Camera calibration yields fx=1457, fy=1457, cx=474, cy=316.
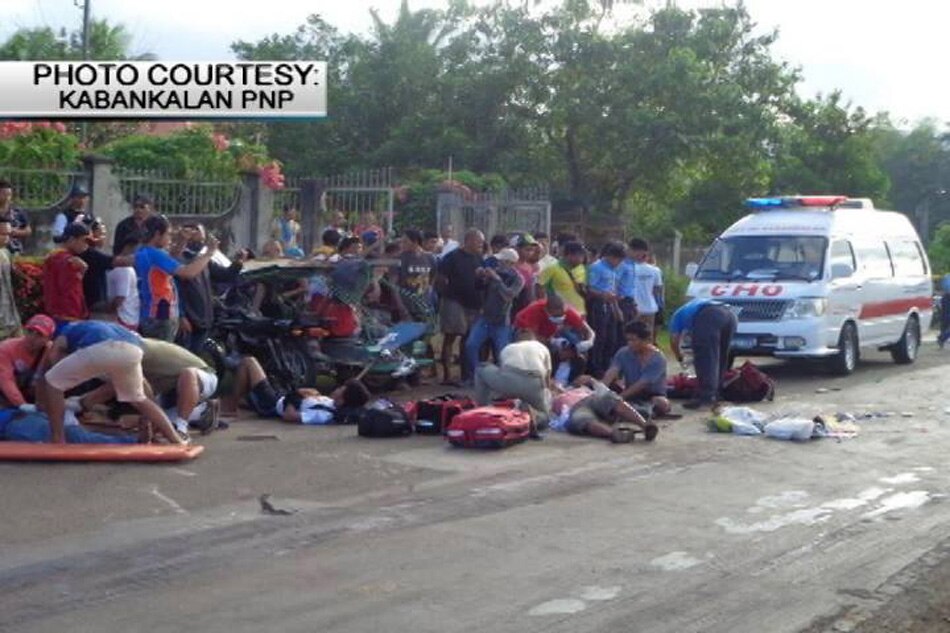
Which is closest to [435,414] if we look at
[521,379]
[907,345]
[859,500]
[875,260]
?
[521,379]

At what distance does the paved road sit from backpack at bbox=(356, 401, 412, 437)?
0.71 ft

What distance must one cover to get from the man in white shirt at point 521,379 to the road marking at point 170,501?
13.3 ft

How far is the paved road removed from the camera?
7527 mm

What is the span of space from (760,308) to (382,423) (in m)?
7.79

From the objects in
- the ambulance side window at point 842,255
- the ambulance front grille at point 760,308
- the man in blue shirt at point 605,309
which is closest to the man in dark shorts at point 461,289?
the man in blue shirt at point 605,309

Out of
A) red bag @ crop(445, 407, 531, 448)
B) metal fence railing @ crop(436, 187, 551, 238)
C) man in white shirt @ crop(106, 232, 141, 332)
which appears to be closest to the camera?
red bag @ crop(445, 407, 531, 448)

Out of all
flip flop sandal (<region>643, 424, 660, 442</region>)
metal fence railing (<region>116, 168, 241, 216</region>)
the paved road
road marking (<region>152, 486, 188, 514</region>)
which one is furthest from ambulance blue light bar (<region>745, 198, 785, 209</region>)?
road marking (<region>152, 486, 188, 514</region>)

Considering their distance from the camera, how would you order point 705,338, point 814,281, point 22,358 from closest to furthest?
point 22,358, point 705,338, point 814,281

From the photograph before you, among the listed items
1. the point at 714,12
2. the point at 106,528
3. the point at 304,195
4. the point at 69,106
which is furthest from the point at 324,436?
the point at 714,12

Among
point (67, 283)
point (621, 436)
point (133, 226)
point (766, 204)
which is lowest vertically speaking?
point (621, 436)

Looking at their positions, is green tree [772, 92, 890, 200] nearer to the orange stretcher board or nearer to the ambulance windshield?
the ambulance windshield

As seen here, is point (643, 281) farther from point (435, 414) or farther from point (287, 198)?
point (287, 198)

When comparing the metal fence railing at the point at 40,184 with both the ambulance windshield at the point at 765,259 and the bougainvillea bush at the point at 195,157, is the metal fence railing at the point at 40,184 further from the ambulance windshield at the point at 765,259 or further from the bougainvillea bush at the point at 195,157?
the ambulance windshield at the point at 765,259

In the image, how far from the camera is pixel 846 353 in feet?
66.1
